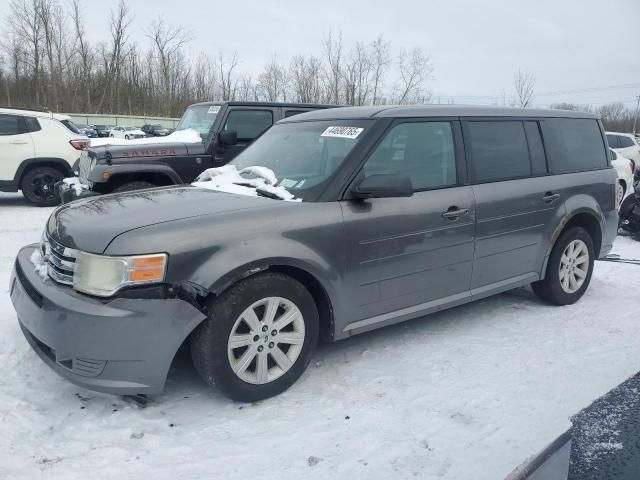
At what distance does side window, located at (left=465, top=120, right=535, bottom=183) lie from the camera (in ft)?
13.4

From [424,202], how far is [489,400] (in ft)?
4.52

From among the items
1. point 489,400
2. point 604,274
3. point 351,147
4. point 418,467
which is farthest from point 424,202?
point 604,274

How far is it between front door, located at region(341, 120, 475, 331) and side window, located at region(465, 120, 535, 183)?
0.17 metres

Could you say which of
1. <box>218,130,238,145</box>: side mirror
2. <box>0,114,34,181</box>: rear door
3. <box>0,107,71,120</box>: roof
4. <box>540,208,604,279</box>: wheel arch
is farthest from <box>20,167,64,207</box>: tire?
<box>540,208,604,279</box>: wheel arch

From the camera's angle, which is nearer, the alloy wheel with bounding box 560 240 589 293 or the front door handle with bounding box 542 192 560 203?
the front door handle with bounding box 542 192 560 203

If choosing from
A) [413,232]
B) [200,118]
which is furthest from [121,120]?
[413,232]

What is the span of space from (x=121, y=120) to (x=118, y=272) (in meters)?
56.8

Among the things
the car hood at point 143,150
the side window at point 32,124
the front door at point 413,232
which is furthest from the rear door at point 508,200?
the side window at point 32,124

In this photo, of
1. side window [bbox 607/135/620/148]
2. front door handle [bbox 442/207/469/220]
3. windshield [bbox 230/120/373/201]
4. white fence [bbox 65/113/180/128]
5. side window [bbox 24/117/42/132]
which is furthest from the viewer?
white fence [bbox 65/113/180/128]

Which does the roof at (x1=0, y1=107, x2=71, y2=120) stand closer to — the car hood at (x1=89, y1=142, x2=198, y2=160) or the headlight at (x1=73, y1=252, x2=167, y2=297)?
the car hood at (x1=89, y1=142, x2=198, y2=160)

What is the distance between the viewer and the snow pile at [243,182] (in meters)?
3.46

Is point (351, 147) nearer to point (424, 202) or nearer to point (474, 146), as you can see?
point (424, 202)

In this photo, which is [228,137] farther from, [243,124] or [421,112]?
[421,112]

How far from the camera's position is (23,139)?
31.7 ft
